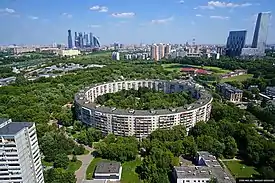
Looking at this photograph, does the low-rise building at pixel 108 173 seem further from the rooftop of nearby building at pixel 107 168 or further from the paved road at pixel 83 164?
the paved road at pixel 83 164

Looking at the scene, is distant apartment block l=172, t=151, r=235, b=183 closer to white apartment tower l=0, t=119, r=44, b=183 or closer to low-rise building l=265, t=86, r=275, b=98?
white apartment tower l=0, t=119, r=44, b=183

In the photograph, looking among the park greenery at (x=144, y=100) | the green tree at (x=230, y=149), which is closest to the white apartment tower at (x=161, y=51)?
the park greenery at (x=144, y=100)

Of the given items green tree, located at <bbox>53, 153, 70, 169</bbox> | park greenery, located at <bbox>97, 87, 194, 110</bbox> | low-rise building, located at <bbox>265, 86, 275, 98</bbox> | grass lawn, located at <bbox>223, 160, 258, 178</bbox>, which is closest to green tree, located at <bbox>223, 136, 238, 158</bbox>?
grass lawn, located at <bbox>223, 160, 258, 178</bbox>

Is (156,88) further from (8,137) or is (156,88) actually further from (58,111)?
(8,137)

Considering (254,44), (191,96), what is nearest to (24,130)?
(191,96)

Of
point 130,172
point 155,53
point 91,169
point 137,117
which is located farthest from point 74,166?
point 155,53

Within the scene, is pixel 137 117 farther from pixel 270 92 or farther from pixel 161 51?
pixel 161 51
